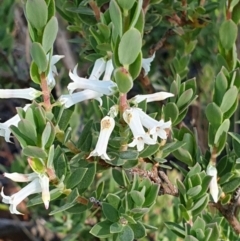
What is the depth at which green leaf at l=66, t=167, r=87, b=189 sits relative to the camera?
0.70m

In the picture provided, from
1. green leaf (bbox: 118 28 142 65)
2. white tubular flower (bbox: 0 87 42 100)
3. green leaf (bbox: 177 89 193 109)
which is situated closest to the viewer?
green leaf (bbox: 118 28 142 65)

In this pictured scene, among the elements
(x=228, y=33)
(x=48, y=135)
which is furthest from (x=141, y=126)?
(x=228, y=33)

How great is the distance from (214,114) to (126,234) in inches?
8.3

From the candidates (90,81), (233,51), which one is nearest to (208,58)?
(233,51)

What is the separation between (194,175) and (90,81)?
208 millimetres

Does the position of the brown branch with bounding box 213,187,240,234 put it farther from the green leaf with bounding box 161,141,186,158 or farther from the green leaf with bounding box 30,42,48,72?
the green leaf with bounding box 30,42,48,72

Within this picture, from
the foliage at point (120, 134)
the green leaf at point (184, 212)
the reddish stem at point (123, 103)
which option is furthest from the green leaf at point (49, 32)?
the green leaf at point (184, 212)

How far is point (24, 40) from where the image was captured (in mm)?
1668

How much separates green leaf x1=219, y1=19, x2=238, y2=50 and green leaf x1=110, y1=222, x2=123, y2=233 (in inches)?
12.0

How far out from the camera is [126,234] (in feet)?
2.29

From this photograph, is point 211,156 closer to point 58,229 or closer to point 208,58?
point 58,229

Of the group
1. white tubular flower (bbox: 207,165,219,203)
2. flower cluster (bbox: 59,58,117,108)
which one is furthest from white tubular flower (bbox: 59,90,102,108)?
white tubular flower (bbox: 207,165,219,203)

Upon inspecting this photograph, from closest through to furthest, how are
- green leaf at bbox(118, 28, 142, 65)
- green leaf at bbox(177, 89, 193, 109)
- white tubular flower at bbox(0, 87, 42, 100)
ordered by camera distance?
green leaf at bbox(118, 28, 142, 65) → white tubular flower at bbox(0, 87, 42, 100) → green leaf at bbox(177, 89, 193, 109)

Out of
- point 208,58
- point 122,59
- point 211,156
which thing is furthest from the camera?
point 208,58
